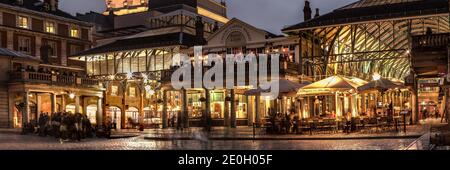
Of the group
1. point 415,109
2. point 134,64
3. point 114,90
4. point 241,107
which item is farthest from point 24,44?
point 415,109

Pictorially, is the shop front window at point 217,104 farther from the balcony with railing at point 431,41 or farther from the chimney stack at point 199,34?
the balcony with railing at point 431,41

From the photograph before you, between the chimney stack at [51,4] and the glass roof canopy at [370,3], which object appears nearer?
the glass roof canopy at [370,3]

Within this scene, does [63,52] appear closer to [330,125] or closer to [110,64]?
[110,64]

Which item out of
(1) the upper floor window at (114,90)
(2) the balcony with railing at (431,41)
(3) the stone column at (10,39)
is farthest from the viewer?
(3) the stone column at (10,39)

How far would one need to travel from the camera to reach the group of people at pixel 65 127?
30.7 metres

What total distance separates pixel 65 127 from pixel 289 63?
64.2 ft

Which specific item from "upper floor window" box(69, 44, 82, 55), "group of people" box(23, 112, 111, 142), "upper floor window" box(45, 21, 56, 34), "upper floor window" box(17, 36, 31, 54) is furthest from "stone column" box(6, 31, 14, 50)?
"group of people" box(23, 112, 111, 142)

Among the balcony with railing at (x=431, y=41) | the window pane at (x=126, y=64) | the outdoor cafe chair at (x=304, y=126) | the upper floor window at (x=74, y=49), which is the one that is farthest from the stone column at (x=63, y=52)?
the balcony with railing at (x=431, y=41)

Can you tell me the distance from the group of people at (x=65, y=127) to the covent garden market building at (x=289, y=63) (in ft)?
29.3

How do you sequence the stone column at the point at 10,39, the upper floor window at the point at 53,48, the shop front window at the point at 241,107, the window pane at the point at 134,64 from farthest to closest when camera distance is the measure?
the upper floor window at the point at 53,48 → the stone column at the point at 10,39 → the window pane at the point at 134,64 → the shop front window at the point at 241,107

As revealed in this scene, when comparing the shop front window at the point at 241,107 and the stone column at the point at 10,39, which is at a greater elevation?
the stone column at the point at 10,39

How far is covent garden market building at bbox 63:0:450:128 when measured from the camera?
135ft

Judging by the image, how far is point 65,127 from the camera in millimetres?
30141
